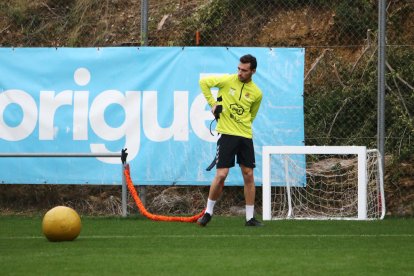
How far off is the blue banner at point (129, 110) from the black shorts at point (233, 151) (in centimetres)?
205

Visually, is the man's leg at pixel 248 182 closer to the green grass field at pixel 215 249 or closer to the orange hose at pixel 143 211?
the green grass field at pixel 215 249

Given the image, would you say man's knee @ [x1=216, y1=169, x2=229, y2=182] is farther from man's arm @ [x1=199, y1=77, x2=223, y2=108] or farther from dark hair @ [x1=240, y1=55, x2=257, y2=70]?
dark hair @ [x1=240, y1=55, x2=257, y2=70]

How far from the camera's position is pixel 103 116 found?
15.3 meters

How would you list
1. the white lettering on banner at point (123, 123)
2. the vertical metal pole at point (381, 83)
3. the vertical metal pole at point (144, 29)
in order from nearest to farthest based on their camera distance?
the vertical metal pole at point (381, 83) → the white lettering on banner at point (123, 123) → the vertical metal pole at point (144, 29)

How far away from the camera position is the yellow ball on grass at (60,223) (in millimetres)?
10469

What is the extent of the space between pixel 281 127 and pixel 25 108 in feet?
12.4

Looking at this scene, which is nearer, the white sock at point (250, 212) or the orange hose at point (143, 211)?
the white sock at point (250, 212)

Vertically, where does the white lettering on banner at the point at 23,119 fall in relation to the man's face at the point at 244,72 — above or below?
below

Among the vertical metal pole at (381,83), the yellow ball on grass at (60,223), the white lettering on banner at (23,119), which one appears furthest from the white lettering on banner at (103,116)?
the yellow ball on grass at (60,223)

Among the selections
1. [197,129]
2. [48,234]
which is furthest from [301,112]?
[48,234]

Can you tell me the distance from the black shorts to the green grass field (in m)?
0.80

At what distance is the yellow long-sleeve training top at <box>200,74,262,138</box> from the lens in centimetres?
1300

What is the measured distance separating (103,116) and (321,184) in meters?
3.36

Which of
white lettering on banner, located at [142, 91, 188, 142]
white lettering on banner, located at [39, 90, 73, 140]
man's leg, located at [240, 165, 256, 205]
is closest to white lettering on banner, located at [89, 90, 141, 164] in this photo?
→ white lettering on banner, located at [142, 91, 188, 142]
